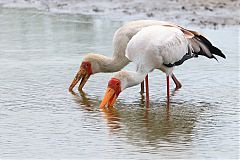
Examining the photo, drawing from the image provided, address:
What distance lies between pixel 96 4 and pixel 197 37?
8.77 meters

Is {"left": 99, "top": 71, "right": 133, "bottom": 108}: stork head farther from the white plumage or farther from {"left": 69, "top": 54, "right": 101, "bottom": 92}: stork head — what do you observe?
{"left": 69, "top": 54, "right": 101, "bottom": 92}: stork head

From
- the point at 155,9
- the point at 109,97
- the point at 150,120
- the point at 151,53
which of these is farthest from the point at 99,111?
the point at 155,9

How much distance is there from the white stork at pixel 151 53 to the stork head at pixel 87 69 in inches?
39.1

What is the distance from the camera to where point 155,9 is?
17734 millimetres

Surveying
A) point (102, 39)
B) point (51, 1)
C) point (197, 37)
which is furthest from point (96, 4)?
point (197, 37)

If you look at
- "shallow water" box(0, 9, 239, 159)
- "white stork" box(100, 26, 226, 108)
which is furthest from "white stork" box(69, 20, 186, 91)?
"white stork" box(100, 26, 226, 108)

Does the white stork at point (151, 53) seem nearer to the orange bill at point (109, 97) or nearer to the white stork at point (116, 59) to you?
the orange bill at point (109, 97)

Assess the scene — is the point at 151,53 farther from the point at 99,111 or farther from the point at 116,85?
the point at 99,111

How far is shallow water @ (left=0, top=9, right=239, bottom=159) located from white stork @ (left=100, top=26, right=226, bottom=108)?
0.95 ft

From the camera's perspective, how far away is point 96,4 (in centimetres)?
1884

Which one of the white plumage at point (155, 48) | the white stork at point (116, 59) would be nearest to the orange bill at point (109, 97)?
the white plumage at point (155, 48)

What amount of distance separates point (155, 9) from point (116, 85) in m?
8.76

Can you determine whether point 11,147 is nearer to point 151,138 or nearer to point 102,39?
point 151,138

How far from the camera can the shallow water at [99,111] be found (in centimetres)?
760
